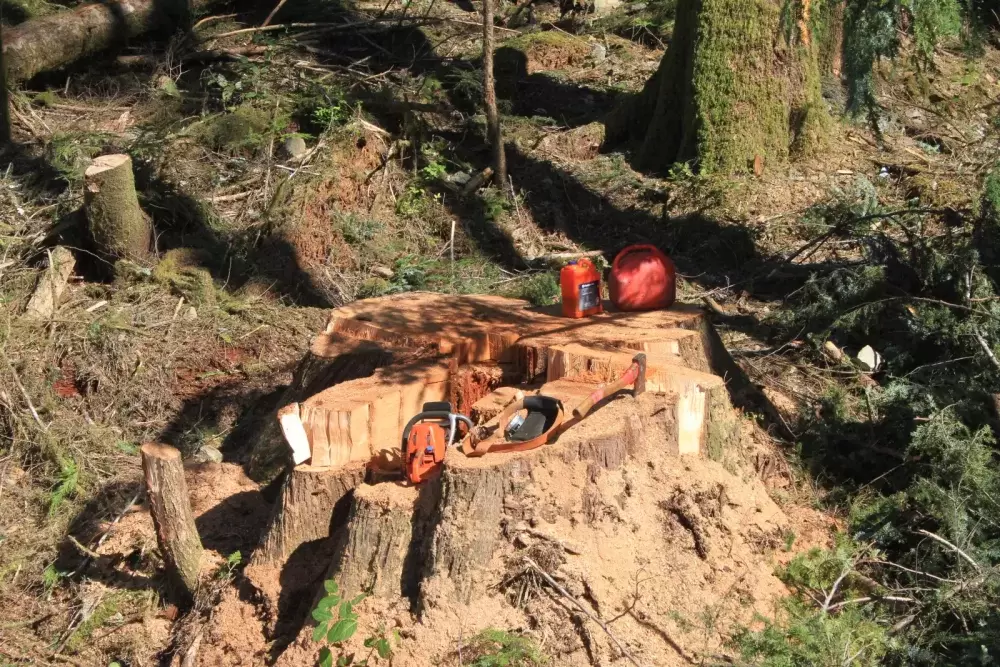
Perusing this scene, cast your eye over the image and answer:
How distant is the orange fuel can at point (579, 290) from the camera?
515cm

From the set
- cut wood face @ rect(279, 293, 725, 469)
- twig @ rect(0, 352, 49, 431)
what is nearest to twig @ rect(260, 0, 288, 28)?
twig @ rect(0, 352, 49, 431)

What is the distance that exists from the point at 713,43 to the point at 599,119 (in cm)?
188

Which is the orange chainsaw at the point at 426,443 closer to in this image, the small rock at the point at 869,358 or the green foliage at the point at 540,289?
the green foliage at the point at 540,289

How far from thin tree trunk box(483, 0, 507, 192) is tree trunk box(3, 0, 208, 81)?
4.00m

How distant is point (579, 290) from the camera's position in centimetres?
514

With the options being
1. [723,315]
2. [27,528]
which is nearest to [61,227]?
[27,528]

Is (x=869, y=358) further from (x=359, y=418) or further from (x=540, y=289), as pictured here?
(x=359, y=418)

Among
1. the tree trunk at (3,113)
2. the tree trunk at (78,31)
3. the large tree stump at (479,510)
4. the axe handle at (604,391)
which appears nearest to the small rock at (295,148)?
the tree trunk at (3,113)

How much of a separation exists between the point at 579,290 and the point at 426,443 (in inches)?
57.4

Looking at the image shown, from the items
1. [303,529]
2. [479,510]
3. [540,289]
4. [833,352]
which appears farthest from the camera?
[540,289]

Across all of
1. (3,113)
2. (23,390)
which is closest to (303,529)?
(23,390)

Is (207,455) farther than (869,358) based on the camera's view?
No

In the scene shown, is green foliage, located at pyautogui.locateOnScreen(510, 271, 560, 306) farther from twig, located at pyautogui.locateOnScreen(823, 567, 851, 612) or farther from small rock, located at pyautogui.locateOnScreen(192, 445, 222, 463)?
twig, located at pyautogui.locateOnScreen(823, 567, 851, 612)

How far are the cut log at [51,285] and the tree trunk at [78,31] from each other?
3274mm
